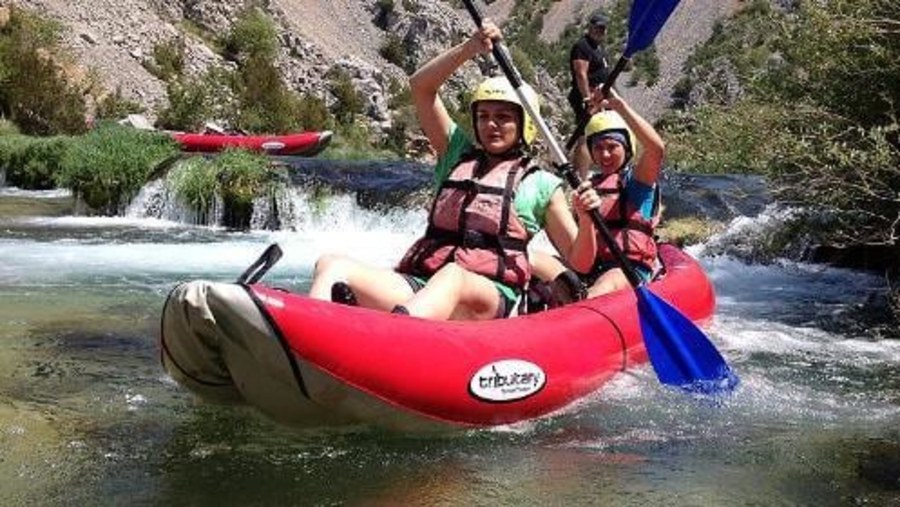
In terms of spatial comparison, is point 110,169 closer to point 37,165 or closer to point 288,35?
point 37,165

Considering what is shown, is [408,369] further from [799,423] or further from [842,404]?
[842,404]

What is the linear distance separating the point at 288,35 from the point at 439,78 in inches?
1545

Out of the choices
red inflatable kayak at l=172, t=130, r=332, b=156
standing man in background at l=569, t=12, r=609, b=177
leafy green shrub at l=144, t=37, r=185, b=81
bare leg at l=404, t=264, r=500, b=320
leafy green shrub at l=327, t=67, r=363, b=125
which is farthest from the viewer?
leafy green shrub at l=327, t=67, r=363, b=125

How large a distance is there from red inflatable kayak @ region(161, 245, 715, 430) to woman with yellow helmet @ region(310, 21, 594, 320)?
219 millimetres

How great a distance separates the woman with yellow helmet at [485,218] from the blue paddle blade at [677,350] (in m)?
0.56

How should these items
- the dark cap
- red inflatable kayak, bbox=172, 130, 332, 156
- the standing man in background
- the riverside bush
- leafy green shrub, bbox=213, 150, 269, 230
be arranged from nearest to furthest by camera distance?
1. the riverside bush
2. the standing man in background
3. the dark cap
4. leafy green shrub, bbox=213, 150, 269, 230
5. red inflatable kayak, bbox=172, 130, 332, 156

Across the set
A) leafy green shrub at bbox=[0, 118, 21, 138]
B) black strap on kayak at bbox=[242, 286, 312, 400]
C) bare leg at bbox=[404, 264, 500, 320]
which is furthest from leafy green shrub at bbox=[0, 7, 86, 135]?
black strap on kayak at bbox=[242, 286, 312, 400]

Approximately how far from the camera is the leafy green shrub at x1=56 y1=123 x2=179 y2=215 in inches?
571

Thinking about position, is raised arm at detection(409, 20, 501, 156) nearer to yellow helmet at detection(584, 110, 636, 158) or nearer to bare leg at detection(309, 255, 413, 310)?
bare leg at detection(309, 255, 413, 310)

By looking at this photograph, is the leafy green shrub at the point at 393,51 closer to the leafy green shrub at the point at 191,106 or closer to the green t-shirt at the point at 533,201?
the leafy green shrub at the point at 191,106

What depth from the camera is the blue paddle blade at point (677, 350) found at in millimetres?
4590

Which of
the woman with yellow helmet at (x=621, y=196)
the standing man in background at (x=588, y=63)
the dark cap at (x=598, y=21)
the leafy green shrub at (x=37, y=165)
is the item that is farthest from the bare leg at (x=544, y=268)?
the leafy green shrub at (x=37, y=165)

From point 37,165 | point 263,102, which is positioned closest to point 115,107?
point 263,102

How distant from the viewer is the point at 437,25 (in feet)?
179
